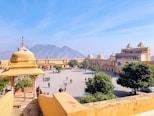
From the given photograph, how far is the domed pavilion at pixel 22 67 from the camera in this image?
9632 millimetres

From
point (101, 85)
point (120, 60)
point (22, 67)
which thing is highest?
point (120, 60)

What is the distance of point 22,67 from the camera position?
10258mm

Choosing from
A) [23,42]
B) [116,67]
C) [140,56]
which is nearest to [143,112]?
[23,42]

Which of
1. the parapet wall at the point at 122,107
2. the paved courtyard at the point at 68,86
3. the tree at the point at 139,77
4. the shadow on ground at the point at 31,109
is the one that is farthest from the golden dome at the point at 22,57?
the tree at the point at 139,77

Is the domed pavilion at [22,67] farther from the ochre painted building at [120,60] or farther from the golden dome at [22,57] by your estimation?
the ochre painted building at [120,60]

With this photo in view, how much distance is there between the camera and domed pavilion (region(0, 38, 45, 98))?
379 inches

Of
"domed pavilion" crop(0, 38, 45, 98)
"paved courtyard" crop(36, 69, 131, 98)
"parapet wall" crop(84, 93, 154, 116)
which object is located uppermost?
"domed pavilion" crop(0, 38, 45, 98)

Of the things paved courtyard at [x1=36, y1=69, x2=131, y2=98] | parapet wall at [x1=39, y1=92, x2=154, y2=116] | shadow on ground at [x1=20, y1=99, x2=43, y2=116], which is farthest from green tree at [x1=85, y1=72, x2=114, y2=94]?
parapet wall at [x1=39, y1=92, x2=154, y2=116]

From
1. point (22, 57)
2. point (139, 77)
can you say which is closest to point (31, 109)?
point (22, 57)

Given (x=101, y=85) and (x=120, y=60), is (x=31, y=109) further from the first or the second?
(x=120, y=60)

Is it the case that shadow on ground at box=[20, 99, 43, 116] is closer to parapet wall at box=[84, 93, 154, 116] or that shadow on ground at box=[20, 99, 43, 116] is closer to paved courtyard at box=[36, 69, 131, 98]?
parapet wall at box=[84, 93, 154, 116]

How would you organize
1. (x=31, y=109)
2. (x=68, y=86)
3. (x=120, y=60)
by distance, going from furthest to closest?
(x=120, y=60) → (x=68, y=86) → (x=31, y=109)

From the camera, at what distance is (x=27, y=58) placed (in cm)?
1099

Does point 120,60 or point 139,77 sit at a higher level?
point 120,60
